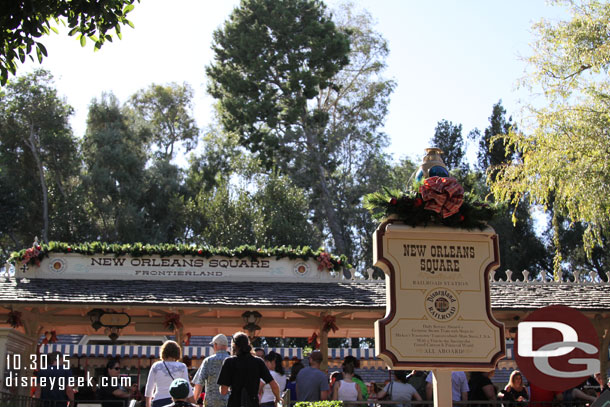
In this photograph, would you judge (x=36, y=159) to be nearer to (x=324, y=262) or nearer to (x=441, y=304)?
(x=324, y=262)

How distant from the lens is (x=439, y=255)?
25.3ft

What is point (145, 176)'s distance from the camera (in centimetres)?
3766

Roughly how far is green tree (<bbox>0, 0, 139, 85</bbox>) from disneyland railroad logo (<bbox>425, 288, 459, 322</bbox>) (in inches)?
166

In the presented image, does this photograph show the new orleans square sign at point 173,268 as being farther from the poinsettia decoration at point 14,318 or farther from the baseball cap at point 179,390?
the baseball cap at point 179,390

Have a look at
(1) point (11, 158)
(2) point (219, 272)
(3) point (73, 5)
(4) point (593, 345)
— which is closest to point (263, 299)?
(2) point (219, 272)

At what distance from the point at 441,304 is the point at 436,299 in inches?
2.8

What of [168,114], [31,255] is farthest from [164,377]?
[168,114]

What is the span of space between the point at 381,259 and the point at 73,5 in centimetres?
398

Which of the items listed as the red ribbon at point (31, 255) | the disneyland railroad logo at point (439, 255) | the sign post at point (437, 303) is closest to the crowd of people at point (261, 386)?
the sign post at point (437, 303)

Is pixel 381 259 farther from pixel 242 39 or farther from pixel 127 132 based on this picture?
pixel 127 132

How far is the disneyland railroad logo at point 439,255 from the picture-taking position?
25.1 feet

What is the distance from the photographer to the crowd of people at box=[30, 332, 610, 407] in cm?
734

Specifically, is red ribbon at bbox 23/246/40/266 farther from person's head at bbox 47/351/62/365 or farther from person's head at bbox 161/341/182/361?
person's head at bbox 161/341/182/361

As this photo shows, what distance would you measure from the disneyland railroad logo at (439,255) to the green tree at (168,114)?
120 feet
